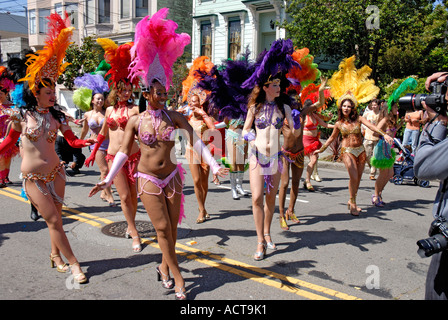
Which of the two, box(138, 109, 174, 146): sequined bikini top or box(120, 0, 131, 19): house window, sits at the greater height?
box(120, 0, 131, 19): house window

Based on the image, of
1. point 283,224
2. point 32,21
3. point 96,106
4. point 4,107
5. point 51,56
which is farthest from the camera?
point 32,21

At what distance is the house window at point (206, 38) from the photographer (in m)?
25.0

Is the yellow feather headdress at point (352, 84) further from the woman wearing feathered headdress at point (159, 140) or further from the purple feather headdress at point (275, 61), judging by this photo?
the woman wearing feathered headdress at point (159, 140)

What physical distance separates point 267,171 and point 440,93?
265cm

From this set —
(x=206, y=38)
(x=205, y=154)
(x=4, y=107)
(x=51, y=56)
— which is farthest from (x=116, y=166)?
(x=206, y=38)

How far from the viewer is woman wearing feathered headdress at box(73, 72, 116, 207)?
6961mm

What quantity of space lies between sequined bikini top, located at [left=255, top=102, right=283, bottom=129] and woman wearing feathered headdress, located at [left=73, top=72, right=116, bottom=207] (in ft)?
10.4

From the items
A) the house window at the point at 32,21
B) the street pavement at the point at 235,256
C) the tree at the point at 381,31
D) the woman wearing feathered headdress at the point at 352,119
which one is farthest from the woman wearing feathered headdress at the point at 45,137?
the house window at the point at 32,21

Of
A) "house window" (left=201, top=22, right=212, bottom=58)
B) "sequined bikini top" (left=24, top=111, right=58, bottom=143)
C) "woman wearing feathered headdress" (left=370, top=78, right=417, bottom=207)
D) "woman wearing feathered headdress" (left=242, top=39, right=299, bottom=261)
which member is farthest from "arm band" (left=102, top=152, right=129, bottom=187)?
"house window" (left=201, top=22, right=212, bottom=58)

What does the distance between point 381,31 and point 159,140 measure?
13.8 metres

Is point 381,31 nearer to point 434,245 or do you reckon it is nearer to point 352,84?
point 352,84

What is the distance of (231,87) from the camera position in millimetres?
5500

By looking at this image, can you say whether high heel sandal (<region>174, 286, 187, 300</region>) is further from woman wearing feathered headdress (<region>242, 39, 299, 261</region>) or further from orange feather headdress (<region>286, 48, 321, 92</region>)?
orange feather headdress (<region>286, 48, 321, 92</region>)
